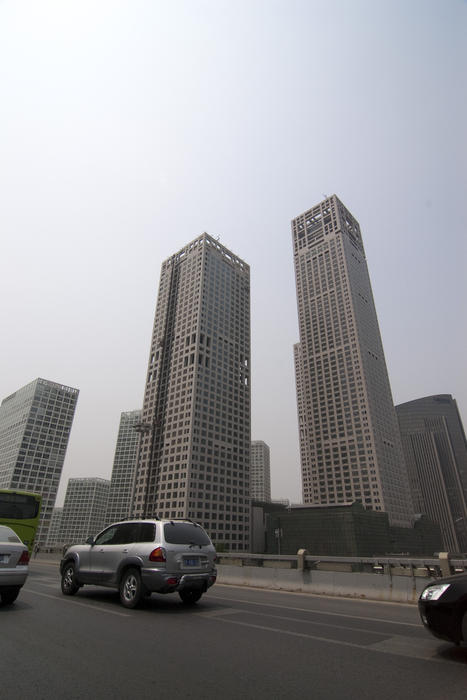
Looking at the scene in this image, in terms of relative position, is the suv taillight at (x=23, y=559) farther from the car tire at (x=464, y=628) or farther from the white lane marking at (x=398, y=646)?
the car tire at (x=464, y=628)

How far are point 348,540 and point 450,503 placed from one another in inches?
4232

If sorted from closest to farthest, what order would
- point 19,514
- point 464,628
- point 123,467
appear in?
point 464,628 → point 19,514 → point 123,467

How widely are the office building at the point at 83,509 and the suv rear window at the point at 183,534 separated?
201082 mm

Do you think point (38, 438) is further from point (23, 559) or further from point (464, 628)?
point (464, 628)

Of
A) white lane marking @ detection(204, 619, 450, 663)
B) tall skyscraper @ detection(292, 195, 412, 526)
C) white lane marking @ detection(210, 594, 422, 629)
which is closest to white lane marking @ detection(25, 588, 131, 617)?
white lane marking @ detection(204, 619, 450, 663)

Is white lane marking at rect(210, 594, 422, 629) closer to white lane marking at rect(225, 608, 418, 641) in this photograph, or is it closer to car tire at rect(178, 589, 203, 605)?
white lane marking at rect(225, 608, 418, 641)

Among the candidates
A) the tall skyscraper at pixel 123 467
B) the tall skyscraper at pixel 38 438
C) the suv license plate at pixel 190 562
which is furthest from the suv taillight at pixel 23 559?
the tall skyscraper at pixel 38 438

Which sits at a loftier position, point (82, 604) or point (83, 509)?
point (83, 509)

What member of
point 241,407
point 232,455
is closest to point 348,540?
point 232,455

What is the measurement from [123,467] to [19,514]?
7150 inches

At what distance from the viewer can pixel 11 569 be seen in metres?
8.13

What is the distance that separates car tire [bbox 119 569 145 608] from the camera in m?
8.00

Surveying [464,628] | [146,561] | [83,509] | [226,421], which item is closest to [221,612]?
[146,561]

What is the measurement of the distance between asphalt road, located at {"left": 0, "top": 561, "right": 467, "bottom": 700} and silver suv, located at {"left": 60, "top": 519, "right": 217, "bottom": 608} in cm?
52
